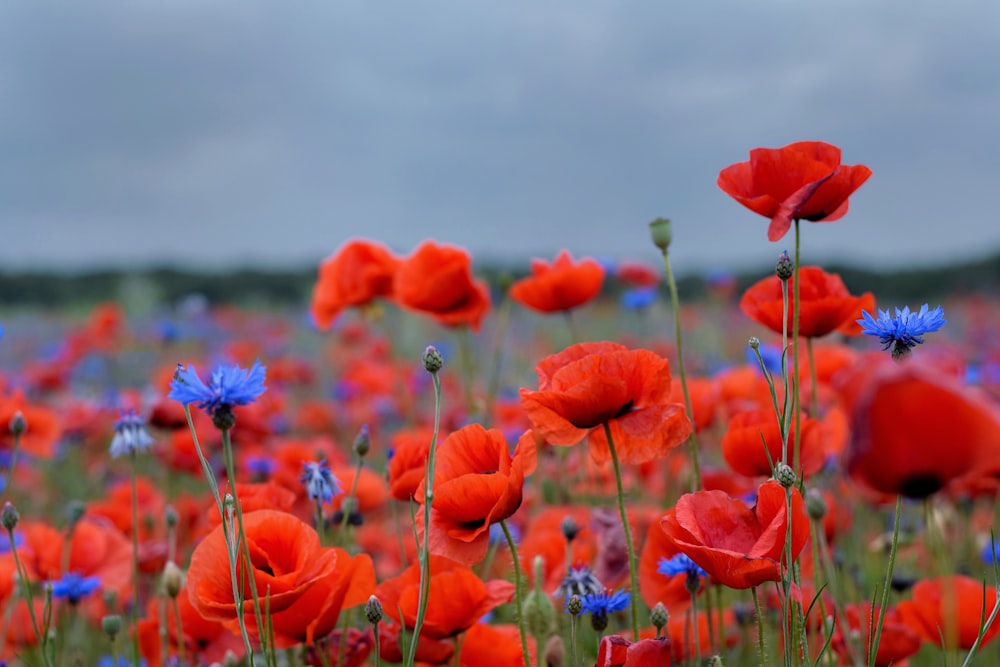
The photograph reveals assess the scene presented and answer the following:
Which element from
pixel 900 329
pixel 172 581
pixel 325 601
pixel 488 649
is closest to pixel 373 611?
pixel 325 601

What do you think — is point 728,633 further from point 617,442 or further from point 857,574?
point 617,442

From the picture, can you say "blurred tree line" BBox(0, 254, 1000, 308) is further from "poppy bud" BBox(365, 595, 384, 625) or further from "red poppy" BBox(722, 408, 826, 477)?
"poppy bud" BBox(365, 595, 384, 625)

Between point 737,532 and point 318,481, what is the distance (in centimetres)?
58

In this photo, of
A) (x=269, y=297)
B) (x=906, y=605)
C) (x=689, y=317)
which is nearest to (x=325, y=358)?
(x=689, y=317)

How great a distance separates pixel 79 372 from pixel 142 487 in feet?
13.6

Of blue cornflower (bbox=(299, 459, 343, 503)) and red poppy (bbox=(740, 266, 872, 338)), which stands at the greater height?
red poppy (bbox=(740, 266, 872, 338))

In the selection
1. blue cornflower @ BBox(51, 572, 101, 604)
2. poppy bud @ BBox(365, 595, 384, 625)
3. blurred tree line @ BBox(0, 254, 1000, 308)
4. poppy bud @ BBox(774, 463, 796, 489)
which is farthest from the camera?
blurred tree line @ BBox(0, 254, 1000, 308)

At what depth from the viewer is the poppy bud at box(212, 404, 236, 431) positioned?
3.02 ft

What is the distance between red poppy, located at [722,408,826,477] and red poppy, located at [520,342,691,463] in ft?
0.48

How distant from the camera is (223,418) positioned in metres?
0.93

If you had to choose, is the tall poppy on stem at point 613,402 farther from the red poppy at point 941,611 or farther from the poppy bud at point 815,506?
→ the red poppy at point 941,611

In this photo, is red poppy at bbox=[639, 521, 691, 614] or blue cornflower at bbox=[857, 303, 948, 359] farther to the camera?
red poppy at bbox=[639, 521, 691, 614]

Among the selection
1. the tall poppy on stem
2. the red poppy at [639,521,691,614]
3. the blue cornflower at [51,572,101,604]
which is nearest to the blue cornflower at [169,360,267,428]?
the tall poppy on stem

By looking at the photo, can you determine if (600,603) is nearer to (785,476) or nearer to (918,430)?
(785,476)
